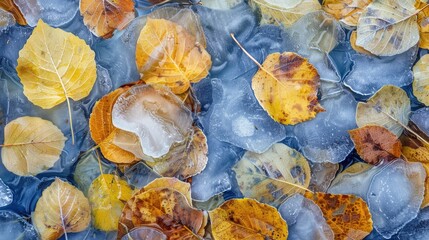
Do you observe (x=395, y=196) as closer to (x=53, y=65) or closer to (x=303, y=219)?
(x=303, y=219)

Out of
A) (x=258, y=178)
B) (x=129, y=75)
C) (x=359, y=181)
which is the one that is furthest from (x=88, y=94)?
(x=359, y=181)

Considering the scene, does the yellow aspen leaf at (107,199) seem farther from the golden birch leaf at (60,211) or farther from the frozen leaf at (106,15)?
the frozen leaf at (106,15)

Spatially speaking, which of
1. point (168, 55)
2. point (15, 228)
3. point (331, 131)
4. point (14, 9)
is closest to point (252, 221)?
point (331, 131)

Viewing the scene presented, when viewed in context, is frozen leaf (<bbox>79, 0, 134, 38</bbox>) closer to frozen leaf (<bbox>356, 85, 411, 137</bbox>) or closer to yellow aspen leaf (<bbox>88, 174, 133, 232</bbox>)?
yellow aspen leaf (<bbox>88, 174, 133, 232</bbox>)

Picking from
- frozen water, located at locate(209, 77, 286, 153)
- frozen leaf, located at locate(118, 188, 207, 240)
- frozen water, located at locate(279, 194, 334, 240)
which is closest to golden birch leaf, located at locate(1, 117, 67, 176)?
frozen leaf, located at locate(118, 188, 207, 240)

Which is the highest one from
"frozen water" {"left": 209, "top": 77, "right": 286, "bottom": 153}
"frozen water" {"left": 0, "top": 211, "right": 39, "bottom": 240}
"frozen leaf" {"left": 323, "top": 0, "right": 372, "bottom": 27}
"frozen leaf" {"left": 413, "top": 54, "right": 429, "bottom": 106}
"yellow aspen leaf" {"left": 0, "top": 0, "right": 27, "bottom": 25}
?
"yellow aspen leaf" {"left": 0, "top": 0, "right": 27, "bottom": 25}

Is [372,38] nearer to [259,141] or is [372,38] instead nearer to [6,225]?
[259,141]
